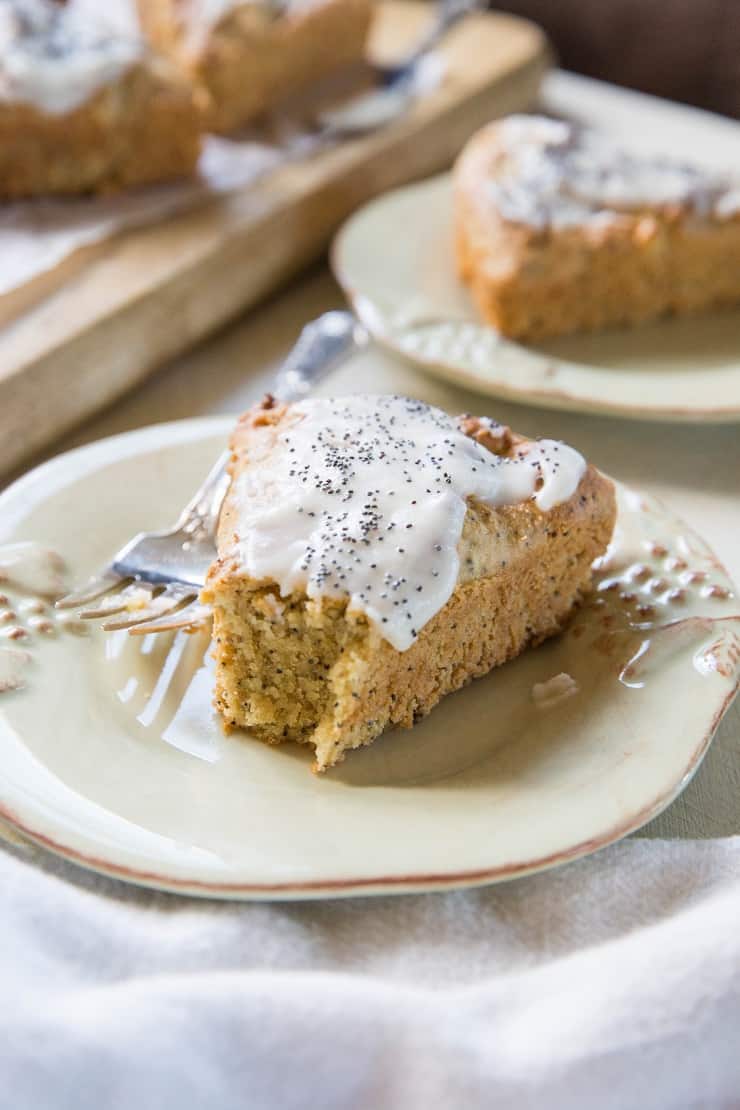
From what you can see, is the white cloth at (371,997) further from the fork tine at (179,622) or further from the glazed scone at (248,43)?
the glazed scone at (248,43)

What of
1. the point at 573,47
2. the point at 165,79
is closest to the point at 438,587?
the point at 165,79

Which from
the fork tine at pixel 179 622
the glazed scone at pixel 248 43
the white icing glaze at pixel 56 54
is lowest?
the fork tine at pixel 179 622

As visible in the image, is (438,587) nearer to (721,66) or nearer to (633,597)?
(633,597)

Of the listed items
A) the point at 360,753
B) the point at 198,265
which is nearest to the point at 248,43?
the point at 198,265

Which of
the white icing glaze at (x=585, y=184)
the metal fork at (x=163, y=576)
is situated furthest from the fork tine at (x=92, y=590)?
the white icing glaze at (x=585, y=184)

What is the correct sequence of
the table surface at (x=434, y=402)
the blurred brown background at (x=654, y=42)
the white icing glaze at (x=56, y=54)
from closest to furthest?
the table surface at (x=434, y=402)
the white icing glaze at (x=56, y=54)
the blurred brown background at (x=654, y=42)

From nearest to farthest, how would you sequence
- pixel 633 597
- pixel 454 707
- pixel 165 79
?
pixel 454 707 < pixel 633 597 < pixel 165 79

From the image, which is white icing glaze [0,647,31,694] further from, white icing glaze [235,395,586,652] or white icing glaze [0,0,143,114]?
white icing glaze [0,0,143,114]
